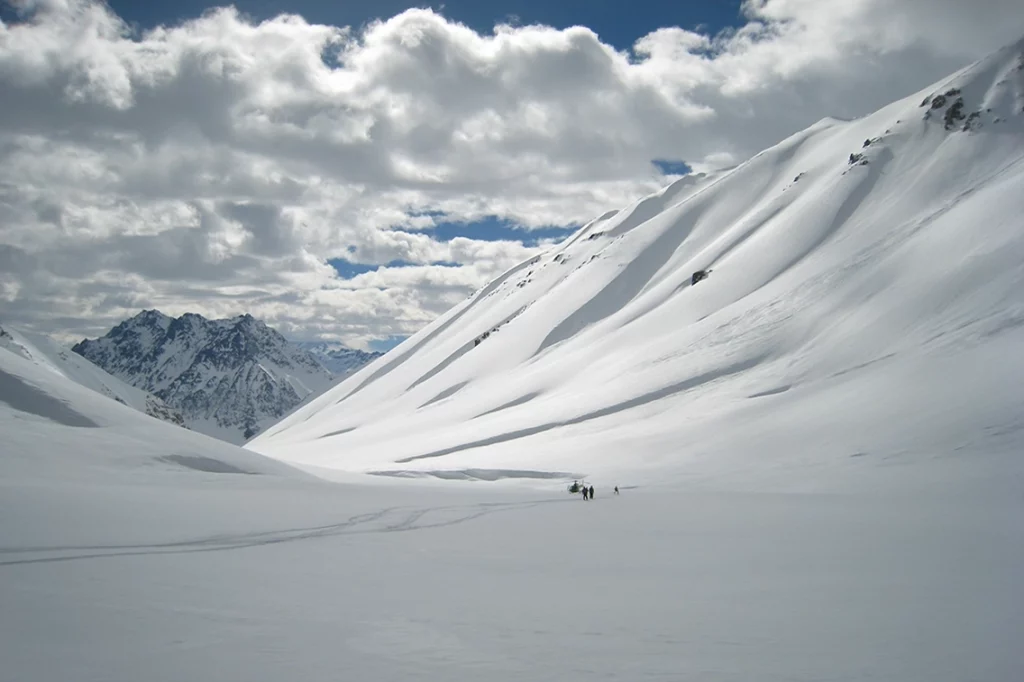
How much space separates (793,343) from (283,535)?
7129 centimetres

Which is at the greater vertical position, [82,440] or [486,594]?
[82,440]

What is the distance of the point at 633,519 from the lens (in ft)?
97.5

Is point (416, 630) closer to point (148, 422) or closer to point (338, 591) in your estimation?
point (338, 591)

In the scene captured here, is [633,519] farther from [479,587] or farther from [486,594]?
[486,594]

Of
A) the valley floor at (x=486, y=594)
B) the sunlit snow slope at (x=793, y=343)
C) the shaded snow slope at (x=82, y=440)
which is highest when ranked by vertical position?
the sunlit snow slope at (x=793, y=343)

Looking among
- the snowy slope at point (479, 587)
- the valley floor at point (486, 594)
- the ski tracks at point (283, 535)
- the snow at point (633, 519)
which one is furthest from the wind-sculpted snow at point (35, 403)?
the ski tracks at point (283, 535)

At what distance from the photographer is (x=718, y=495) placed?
39.9 meters

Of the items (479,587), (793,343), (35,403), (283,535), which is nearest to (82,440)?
(35,403)

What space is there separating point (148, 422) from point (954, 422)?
5041 centimetres

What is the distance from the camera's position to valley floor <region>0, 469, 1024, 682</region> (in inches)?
455

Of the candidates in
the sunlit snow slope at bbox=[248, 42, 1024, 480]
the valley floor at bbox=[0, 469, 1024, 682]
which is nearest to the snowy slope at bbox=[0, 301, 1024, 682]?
the valley floor at bbox=[0, 469, 1024, 682]

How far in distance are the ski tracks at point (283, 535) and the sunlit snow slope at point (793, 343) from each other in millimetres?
26918

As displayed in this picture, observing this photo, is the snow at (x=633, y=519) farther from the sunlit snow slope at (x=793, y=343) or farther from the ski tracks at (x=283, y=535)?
the sunlit snow slope at (x=793, y=343)

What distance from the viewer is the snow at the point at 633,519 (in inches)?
482
